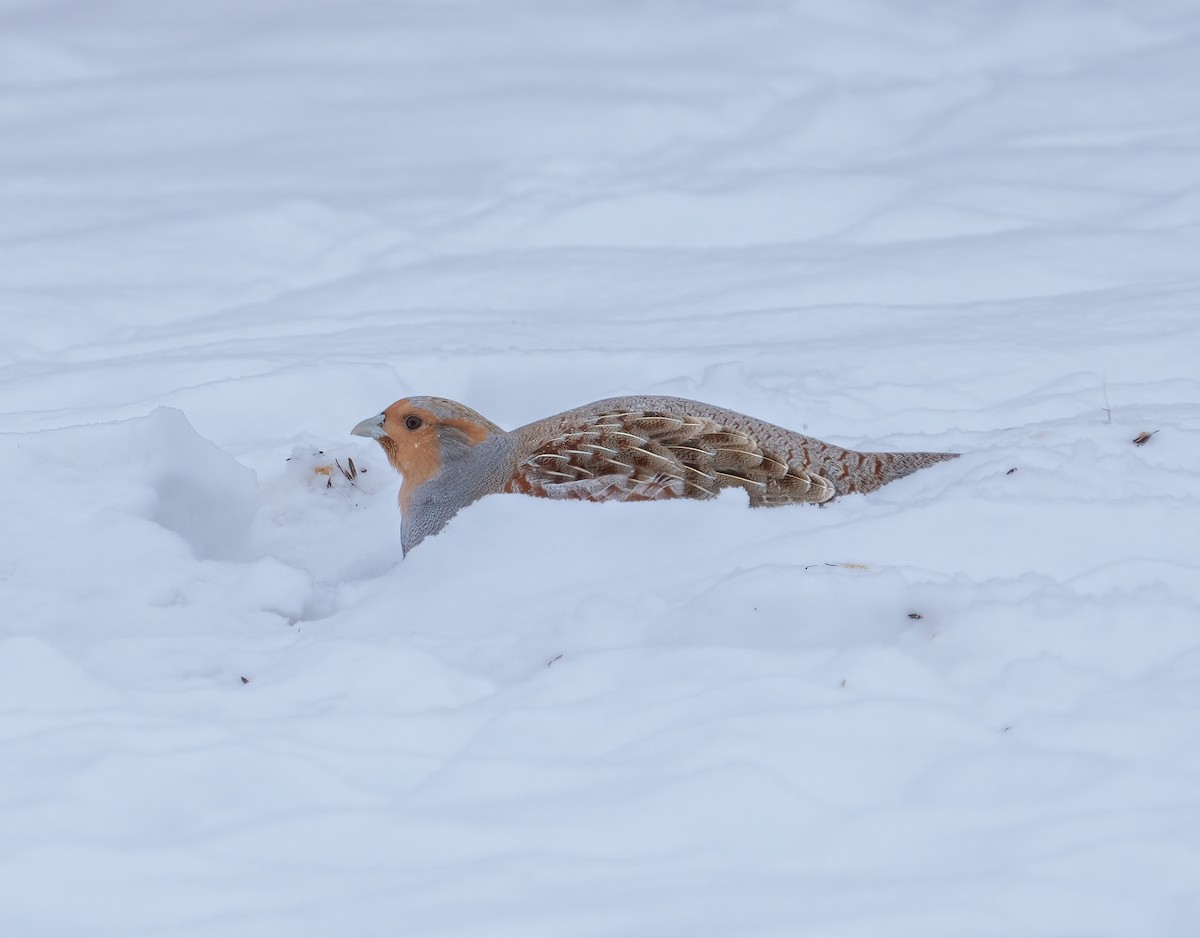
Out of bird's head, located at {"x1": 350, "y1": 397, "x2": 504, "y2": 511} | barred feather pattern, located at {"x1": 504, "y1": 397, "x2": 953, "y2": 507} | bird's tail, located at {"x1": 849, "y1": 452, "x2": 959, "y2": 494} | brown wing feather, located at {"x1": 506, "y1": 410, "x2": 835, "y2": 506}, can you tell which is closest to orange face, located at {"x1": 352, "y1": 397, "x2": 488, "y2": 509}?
bird's head, located at {"x1": 350, "y1": 397, "x2": 504, "y2": 511}

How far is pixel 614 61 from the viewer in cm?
1146

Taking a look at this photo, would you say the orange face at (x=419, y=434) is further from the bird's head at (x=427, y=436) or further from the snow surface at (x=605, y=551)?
the snow surface at (x=605, y=551)

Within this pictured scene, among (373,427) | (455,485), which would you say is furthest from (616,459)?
(373,427)

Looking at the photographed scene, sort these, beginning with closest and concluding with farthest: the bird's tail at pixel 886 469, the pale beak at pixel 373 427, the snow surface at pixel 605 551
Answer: the snow surface at pixel 605 551, the bird's tail at pixel 886 469, the pale beak at pixel 373 427

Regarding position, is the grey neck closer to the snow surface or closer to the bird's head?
the bird's head

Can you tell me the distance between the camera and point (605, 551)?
12.0ft

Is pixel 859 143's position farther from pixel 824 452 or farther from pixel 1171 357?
pixel 824 452

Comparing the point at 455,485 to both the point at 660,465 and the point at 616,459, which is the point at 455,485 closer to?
the point at 616,459

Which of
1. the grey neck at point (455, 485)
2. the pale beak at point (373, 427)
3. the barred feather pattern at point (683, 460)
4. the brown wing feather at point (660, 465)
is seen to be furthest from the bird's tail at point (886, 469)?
the pale beak at point (373, 427)

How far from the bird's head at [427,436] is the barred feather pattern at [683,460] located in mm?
284

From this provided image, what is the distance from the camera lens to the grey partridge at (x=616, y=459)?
396 centimetres

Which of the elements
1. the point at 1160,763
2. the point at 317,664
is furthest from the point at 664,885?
the point at 317,664

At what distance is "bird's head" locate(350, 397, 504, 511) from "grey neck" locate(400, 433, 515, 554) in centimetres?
2

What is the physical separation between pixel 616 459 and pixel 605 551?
416 millimetres
